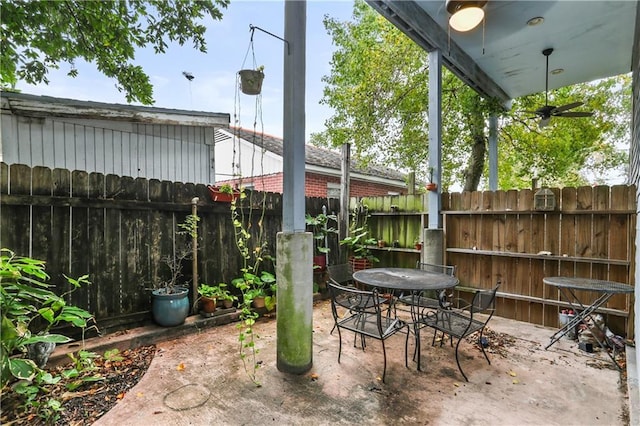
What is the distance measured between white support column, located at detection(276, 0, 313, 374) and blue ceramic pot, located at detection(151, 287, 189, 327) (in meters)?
1.44

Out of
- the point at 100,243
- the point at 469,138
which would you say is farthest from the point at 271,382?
the point at 469,138

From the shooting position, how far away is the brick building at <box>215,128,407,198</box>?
377 inches

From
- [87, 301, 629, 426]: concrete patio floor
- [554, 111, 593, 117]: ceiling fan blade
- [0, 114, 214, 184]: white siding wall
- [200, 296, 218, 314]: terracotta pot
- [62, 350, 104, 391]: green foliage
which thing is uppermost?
[554, 111, 593, 117]: ceiling fan blade

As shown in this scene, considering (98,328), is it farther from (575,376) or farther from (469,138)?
(469,138)

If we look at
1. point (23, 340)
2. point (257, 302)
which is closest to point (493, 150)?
point (257, 302)

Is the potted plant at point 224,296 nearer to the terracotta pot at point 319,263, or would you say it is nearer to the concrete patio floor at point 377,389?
the concrete patio floor at point 377,389

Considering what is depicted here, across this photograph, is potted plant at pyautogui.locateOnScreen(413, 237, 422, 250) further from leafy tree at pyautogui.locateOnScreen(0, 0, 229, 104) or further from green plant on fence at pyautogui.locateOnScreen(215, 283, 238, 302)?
leafy tree at pyautogui.locateOnScreen(0, 0, 229, 104)

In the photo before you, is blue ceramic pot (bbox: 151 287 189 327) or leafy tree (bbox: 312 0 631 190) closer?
blue ceramic pot (bbox: 151 287 189 327)

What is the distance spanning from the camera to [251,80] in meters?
2.93

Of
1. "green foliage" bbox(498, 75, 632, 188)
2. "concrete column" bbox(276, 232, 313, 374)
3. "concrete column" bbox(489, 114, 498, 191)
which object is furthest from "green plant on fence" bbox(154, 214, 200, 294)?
"green foliage" bbox(498, 75, 632, 188)

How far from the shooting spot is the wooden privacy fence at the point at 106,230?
2.80 m

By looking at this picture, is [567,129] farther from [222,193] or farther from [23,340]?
[23,340]

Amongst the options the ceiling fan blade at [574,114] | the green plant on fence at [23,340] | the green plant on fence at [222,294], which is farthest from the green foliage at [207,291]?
the ceiling fan blade at [574,114]

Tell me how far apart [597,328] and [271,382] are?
3.59 meters
